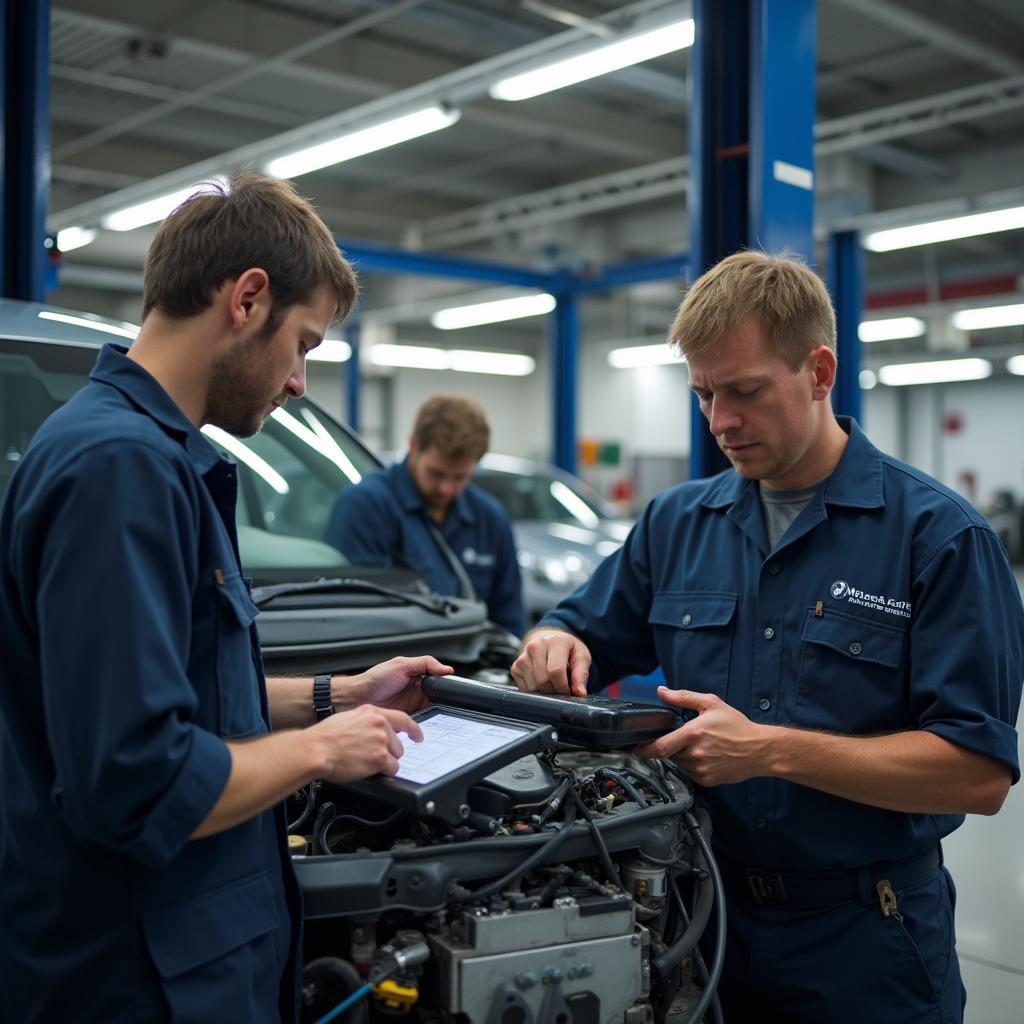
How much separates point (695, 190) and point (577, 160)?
8.94 m

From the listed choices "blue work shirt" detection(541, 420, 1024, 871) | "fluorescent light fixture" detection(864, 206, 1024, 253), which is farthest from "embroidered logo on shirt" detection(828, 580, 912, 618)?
"fluorescent light fixture" detection(864, 206, 1024, 253)

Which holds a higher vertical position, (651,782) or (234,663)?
(234,663)

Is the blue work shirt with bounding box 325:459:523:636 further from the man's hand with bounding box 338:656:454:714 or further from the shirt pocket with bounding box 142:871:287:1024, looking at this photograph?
the shirt pocket with bounding box 142:871:287:1024

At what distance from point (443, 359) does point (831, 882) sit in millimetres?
17849

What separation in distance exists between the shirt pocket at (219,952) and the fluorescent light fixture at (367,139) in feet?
21.2

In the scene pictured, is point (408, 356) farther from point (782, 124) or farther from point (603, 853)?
point (603, 853)

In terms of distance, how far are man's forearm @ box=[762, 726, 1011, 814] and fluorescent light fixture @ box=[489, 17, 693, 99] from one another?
437 cm

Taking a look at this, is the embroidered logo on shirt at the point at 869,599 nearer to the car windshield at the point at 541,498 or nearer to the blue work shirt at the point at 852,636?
the blue work shirt at the point at 852,636

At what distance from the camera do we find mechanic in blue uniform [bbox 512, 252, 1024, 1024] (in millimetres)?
1613

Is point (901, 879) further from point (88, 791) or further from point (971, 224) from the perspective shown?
point (971, 224)

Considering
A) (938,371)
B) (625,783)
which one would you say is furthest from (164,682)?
(938,371)

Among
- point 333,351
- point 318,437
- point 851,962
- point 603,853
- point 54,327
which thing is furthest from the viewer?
point 333,351

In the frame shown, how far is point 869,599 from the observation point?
1751mm

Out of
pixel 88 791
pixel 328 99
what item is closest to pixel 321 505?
pixel 88 791
